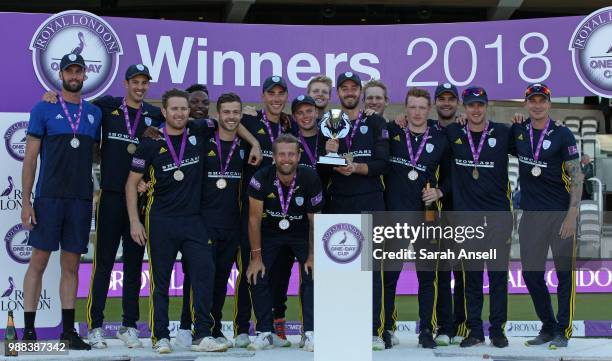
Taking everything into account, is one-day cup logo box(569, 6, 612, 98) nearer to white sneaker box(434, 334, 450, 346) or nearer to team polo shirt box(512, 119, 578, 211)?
team polo shirt box(512, 119, 578, 211)

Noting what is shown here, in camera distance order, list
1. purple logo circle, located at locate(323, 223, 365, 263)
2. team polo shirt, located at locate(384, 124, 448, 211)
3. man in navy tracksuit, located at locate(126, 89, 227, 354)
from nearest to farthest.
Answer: purple logo circle, located at locate(323, 223, 365, 263) → man in navy tracksuit, located at locate(126, 89, 227, 354) → team polo shirt, located at locate(384, 124, 448, 211)

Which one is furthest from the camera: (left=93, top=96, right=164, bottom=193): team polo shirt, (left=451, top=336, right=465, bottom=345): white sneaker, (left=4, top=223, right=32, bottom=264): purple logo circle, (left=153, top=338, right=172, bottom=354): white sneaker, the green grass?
the green grass

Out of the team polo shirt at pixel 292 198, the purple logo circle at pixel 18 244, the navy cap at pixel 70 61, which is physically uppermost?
the navy cap at pixel 70 61

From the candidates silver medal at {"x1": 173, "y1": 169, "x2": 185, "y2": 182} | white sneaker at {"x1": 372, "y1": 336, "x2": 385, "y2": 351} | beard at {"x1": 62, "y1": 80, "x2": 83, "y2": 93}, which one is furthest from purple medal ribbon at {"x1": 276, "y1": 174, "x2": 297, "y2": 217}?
beard at {"x1": 62, "y1": 80, "x2": 83, "y2": 93}

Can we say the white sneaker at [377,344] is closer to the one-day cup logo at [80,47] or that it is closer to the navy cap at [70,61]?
the navy cap at [70,61]

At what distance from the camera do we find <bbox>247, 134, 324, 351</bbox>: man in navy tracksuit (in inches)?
273

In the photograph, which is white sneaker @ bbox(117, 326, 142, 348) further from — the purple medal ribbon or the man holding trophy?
the man holding trophy

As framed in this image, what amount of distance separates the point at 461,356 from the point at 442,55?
3102mm

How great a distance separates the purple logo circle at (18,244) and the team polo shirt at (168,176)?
1.25m

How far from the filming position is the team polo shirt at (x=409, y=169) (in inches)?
286

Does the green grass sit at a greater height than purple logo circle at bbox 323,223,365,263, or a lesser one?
lesser

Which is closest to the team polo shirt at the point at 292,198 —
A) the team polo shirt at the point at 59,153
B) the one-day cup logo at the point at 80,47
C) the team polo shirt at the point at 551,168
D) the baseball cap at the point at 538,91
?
the team polo shirt at the point at 59,153

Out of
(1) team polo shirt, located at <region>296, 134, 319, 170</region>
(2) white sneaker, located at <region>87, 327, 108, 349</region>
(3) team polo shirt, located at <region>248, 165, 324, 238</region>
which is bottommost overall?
(2) white sneaker, located at <region>87, 327, 108, 349</region>

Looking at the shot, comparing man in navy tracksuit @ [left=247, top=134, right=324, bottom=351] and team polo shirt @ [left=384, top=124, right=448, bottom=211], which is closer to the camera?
man in navy tracksuit @ [left=247, top=134, right=324, bottom=351]
